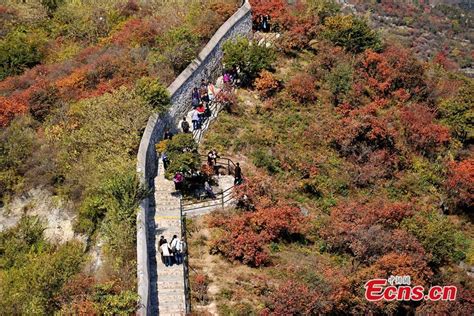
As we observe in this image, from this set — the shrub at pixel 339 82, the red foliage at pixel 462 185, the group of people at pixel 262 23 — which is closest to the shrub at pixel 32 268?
the shrub at pixel 339 82

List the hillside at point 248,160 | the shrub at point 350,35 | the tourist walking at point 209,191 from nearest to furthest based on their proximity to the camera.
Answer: the hillside at point 248,160
the tourist walking at point 209,191
the shrub at point 350,35

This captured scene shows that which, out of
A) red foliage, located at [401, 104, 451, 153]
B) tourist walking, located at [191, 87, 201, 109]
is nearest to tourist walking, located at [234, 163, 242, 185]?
tourist walking, located at [191, 87, 201, 109]

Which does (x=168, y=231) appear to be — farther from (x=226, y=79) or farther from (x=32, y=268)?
(x=226, y=79)

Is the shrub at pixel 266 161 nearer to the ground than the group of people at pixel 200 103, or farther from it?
nearer to the ground

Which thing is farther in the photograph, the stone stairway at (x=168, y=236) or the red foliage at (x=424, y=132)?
the red foliage at (x=424, y=132)

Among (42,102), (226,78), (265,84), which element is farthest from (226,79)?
(42,102)

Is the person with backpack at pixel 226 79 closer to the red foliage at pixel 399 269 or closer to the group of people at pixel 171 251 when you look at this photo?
the group of people at pixel 171 251
